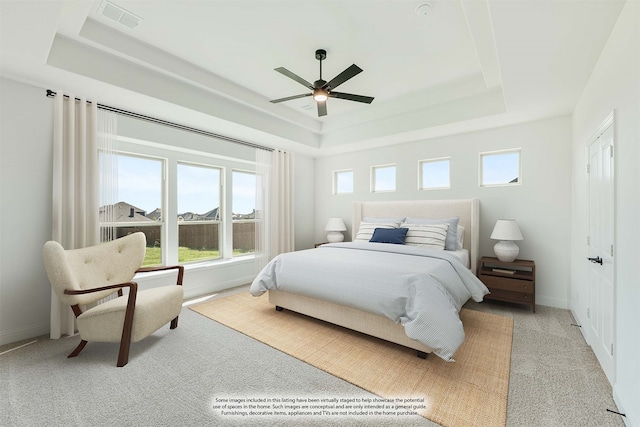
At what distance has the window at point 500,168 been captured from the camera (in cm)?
375

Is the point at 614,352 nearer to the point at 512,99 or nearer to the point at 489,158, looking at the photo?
the point at 512,99

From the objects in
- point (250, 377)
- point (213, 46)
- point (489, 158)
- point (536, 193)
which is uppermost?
point (213, 46)

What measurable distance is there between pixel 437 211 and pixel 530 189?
1154 millimetres

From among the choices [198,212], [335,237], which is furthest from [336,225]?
[198,212]

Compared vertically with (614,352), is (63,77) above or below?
above

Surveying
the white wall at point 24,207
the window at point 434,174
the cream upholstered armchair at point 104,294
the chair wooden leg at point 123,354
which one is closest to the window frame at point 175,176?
the white wall at point 24,207

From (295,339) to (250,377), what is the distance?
2.06ft

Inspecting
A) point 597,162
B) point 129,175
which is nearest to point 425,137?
point 597,162

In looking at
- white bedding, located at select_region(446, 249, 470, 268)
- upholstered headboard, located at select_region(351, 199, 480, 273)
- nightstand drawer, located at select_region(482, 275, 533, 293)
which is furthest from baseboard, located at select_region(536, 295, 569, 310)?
white bedding, located at select_region(446, 249, 470, 268)

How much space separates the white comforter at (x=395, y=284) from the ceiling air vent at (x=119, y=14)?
101 inches

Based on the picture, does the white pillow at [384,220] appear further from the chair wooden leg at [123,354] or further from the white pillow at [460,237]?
the chair wooden leg at [123,354]

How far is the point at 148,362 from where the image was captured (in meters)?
2.18

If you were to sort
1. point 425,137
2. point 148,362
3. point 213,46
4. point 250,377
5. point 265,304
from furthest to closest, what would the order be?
point 425,137 < point 265,304 < point 213,46 < point 148,362 < point 250,377

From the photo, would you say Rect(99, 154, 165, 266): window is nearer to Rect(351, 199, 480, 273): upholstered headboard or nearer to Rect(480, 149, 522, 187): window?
Rect(351, 199, 480, 273): upholstered headboard
